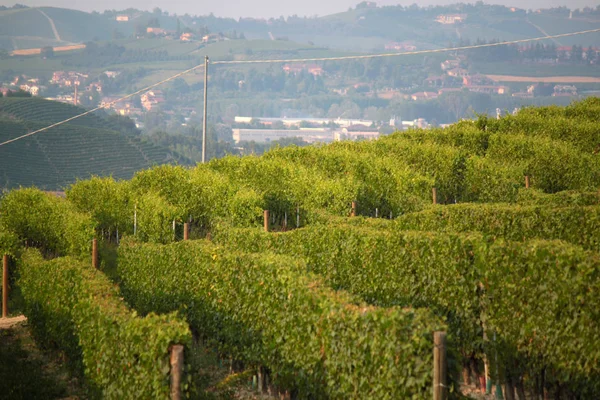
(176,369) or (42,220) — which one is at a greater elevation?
(176,369)

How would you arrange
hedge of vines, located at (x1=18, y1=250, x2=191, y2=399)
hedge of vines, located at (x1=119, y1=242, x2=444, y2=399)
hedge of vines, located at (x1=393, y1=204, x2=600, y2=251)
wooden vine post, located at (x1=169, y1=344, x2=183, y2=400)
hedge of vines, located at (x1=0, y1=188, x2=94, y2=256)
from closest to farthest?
hedge of vines, located at (x1=119, y1=242, x2=444, y2=399) → wooden vine post, located at (x1=169, y1=344, x2=183, y2=400) → hedge of vines, located at (x1=18, y1=250, x2=191, y2=399) → hedge of vines, located at (x1=393, y1=204, x2=600, y2=251) → hedge of vines, located at (x1=0, y1=188, x2=94, y2=256)

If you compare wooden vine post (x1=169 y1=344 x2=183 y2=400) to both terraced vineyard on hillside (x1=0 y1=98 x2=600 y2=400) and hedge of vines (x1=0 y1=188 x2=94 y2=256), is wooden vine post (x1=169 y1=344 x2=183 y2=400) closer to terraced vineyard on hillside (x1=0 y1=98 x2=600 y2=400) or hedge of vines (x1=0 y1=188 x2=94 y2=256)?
terraced vineyard on hillside (x1=0 y1=98 x2=600 y2=400)

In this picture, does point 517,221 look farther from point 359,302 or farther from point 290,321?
point 359,302

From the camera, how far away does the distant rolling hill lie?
125375 millimetres

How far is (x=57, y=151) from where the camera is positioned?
135 m

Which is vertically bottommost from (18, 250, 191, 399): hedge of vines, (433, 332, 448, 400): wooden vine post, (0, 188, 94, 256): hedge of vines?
(0, 188, 94, 256): hedge of vines

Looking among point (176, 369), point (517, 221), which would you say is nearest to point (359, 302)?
point (176, 369)

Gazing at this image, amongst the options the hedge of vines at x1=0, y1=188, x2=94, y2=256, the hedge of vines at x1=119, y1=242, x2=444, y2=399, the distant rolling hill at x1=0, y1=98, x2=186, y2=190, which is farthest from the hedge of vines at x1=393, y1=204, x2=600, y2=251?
the distant rolling hill at x1=0, y1=98, x2=186, y2=190

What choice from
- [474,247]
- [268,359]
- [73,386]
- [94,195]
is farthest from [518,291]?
[94,195]

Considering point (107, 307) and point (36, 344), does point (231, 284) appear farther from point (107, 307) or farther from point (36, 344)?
point (36, 344)

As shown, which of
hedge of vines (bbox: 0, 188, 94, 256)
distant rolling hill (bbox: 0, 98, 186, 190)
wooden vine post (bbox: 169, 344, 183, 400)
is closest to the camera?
wooden vine post (bbox: 169, 344, 183, 400)

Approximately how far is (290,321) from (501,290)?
172 inches

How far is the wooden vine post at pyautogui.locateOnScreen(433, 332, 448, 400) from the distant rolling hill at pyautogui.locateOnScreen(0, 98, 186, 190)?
365 ft

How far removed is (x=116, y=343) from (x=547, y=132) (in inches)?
1679
